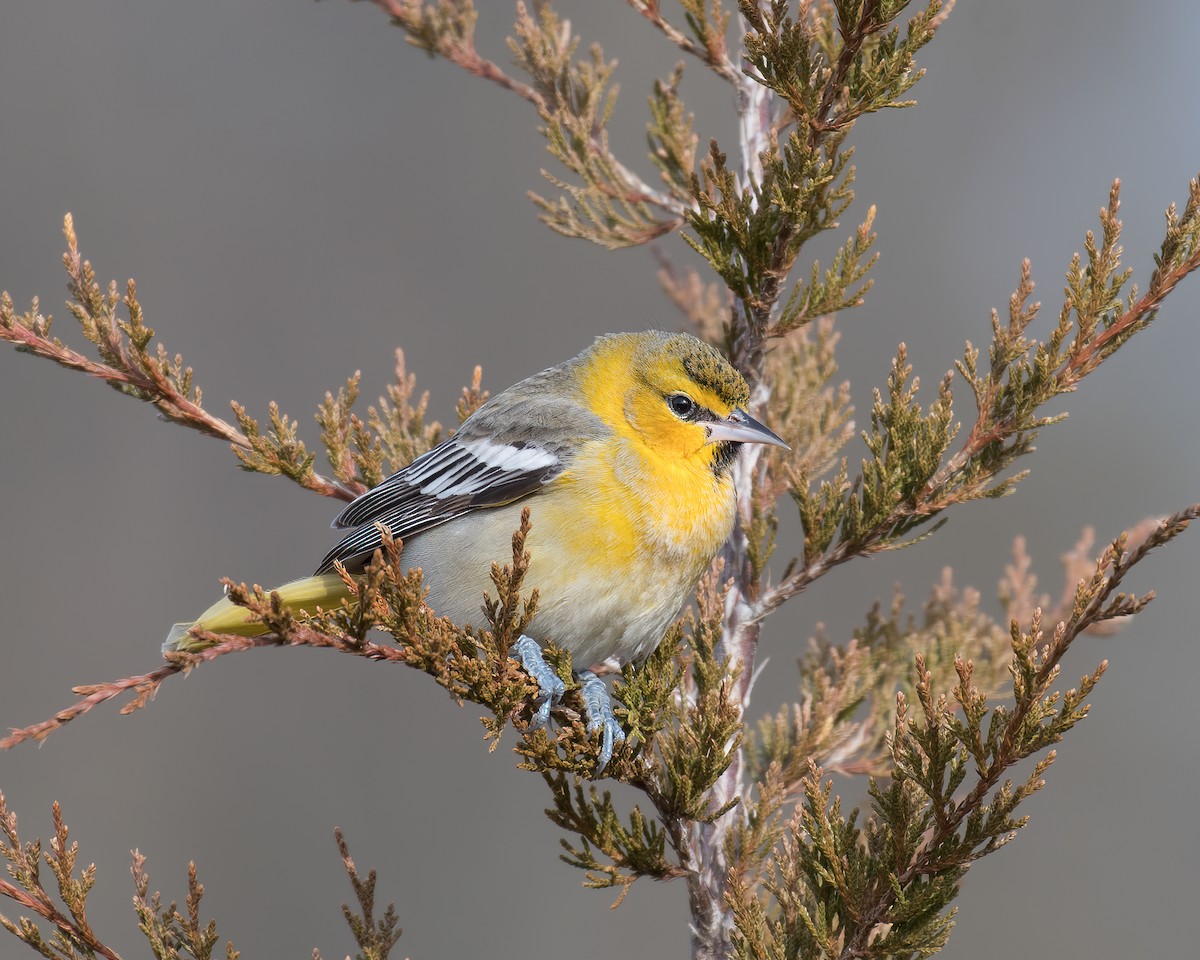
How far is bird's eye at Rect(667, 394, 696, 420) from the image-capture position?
12.6ft

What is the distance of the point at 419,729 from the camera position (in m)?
8.31

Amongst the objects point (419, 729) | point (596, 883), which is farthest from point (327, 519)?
point (596, 883)

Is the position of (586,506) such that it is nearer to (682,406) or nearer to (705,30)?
(682,406)

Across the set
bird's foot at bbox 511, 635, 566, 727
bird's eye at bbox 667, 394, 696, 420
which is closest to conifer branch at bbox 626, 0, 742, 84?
bird's eye at bbox 667, 394, 696, 420

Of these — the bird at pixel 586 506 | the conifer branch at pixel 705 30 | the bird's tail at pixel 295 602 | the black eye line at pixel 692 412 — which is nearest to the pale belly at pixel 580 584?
the bird at pixel 586 506

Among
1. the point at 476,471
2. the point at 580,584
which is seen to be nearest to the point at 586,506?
the point at 580,584

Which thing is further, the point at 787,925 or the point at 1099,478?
the point at 1099,478

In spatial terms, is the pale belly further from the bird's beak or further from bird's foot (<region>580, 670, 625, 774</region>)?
the bird's beak

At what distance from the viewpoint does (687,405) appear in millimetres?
3834

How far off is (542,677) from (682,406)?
3.67 ft

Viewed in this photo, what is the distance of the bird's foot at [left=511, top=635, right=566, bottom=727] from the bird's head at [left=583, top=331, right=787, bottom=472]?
A: 0.87m

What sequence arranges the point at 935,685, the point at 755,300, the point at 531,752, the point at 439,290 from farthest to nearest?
the point at 439,290
the point at 935,685
the point at 755,300
the point at 531,752

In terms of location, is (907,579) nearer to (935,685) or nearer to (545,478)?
(935,685)

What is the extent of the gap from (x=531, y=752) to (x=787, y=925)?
936 mm
